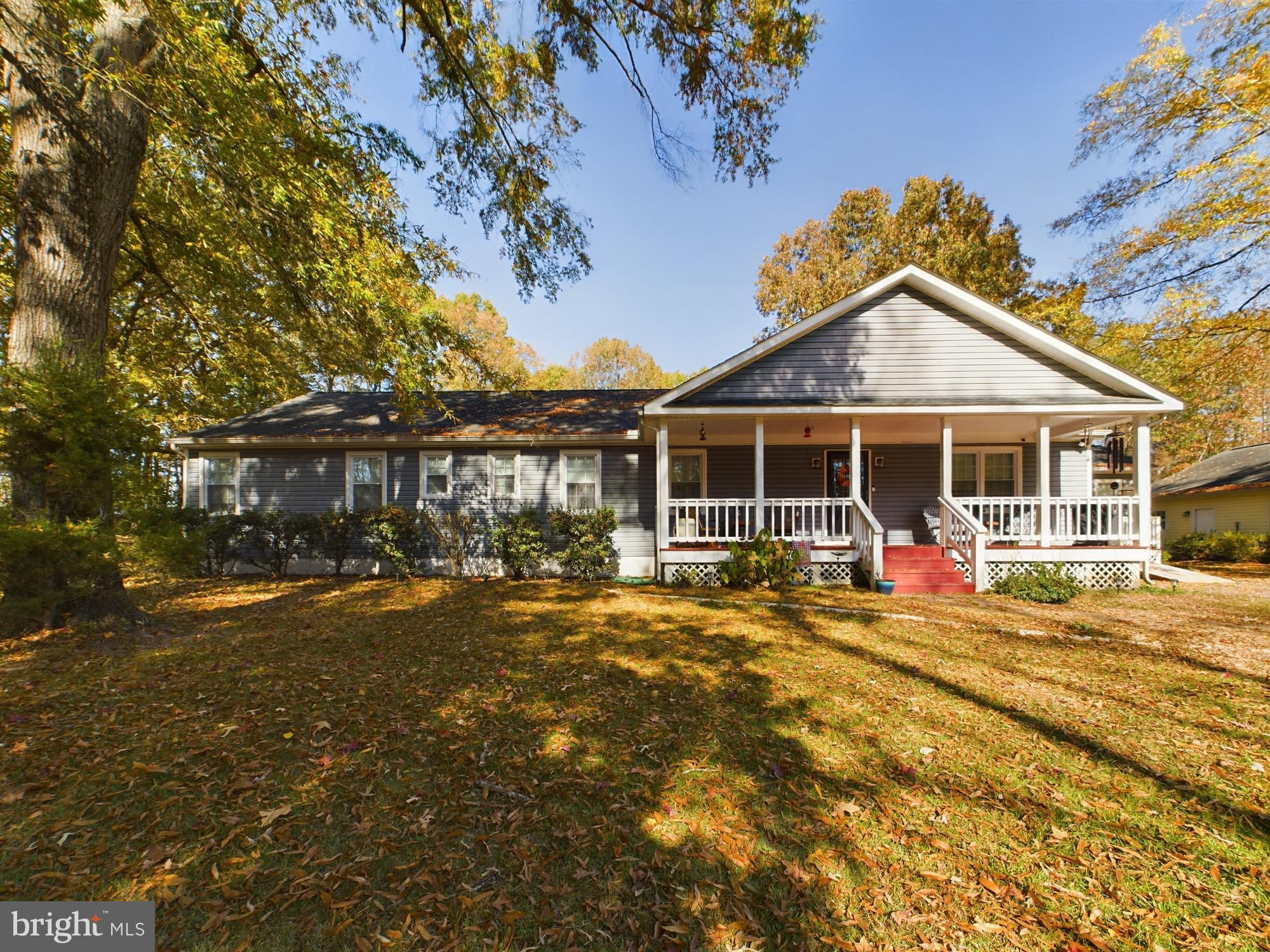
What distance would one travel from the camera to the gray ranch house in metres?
9.52

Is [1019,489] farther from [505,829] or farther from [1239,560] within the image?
[505,829]

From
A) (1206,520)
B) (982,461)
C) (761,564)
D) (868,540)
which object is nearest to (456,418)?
(761,564)

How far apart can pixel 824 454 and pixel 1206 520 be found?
19178 millimetres

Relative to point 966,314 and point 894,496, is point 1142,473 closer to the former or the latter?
point 894,496

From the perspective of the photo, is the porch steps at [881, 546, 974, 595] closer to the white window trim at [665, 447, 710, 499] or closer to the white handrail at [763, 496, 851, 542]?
the white handrail at [763, 496, 851, 542]

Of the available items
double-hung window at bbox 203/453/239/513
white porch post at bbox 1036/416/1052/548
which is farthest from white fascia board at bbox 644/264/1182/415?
double-hung window at bbox 203/453/239/513

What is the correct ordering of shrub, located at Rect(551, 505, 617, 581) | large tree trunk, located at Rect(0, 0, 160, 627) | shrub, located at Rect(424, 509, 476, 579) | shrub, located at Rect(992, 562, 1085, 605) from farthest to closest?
1. shrub, located at Rect(424, 509, 476, 579)
2. shrub, located at Rect(551, 505, 617, 581)
3. shrub, located at Rect(992, 562, 1085, 605)
4. large tree trunk, located at Rect(0, 0, 160, 627)

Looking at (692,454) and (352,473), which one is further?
(692,454)

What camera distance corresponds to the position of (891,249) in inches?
872

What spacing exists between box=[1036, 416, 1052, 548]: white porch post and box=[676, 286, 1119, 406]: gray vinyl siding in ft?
2.47

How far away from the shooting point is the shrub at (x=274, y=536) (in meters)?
11.0

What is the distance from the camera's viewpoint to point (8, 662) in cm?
476

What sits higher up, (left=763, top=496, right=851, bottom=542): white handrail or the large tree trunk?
the large tree trunk

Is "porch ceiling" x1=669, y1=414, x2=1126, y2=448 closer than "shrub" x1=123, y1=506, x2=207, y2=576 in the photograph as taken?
No
